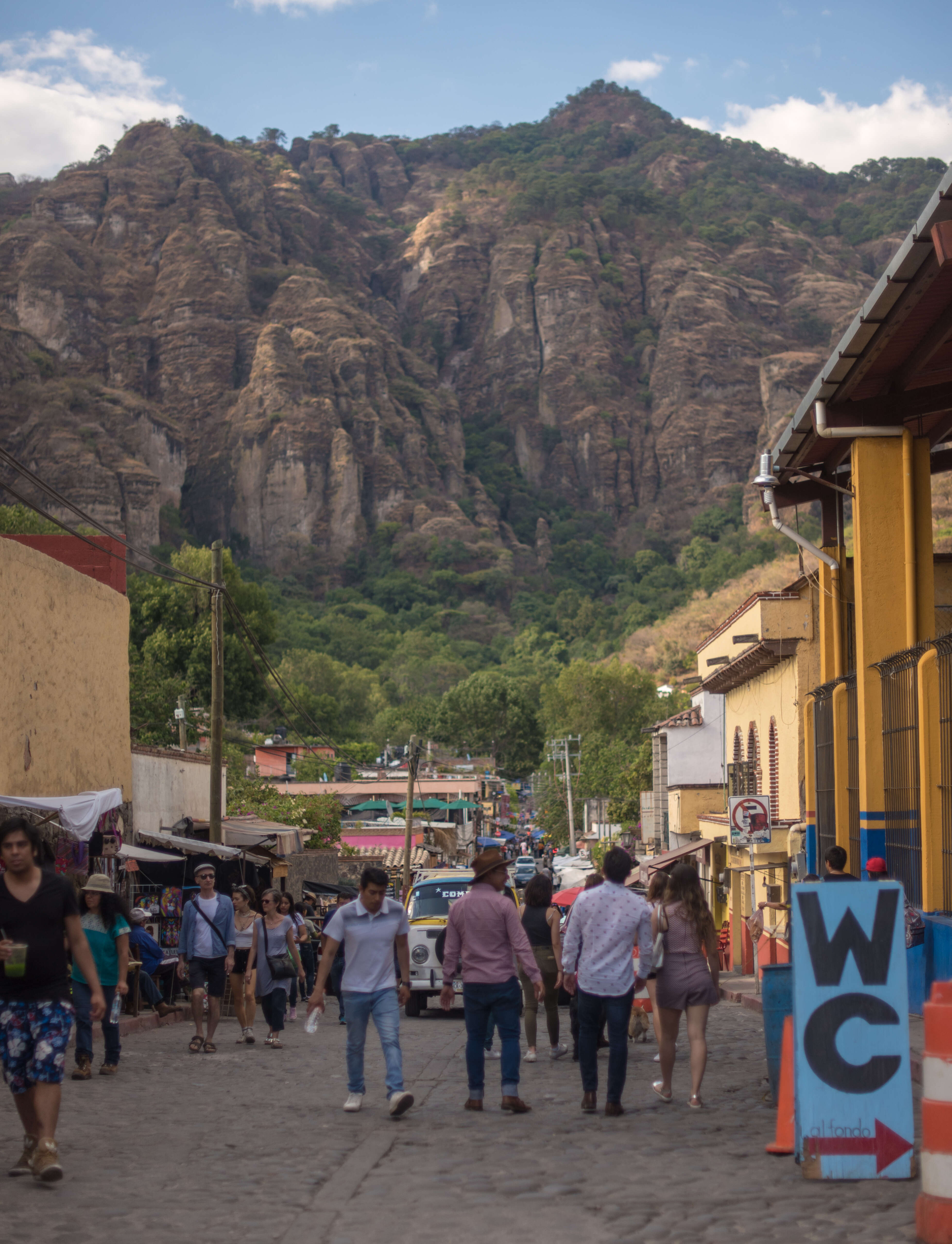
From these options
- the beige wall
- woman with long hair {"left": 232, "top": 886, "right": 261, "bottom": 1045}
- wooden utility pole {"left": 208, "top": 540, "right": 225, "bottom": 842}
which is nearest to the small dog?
woman with long hair {"left": 232, "top": 886, "right": 261, "bottom": 1045}

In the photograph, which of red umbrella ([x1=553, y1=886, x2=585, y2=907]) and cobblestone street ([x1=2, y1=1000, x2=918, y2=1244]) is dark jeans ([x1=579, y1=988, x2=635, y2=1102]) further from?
red umbrella ([x1=553, y1=886, x2=585, y2=907])

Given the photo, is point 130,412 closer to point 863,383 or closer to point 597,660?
point 597,660

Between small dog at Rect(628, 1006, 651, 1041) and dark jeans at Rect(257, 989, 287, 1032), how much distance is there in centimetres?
336

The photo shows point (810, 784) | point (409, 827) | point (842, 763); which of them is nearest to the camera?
point (842, 763)

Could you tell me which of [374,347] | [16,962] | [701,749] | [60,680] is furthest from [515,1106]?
[374,347]

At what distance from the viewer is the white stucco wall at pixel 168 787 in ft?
68.6

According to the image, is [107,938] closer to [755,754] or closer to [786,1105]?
[786,1105]

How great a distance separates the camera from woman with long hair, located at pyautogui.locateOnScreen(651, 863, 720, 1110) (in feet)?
26.2

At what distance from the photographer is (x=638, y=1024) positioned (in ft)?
39.5

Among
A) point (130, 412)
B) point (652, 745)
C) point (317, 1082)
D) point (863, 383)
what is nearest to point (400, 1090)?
point (317, 1082)

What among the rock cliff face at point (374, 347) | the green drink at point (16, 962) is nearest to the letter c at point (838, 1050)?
the green drink at point (16, 962)

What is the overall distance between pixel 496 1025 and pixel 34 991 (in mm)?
3044

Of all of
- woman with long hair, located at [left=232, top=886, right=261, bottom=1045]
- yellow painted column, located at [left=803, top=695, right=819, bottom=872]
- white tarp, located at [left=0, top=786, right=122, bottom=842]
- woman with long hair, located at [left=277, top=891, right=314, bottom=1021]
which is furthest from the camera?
yellow painted column, located at [left=803, top=695, right=819, bottom=872]

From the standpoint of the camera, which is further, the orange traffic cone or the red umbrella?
the red umbrella
